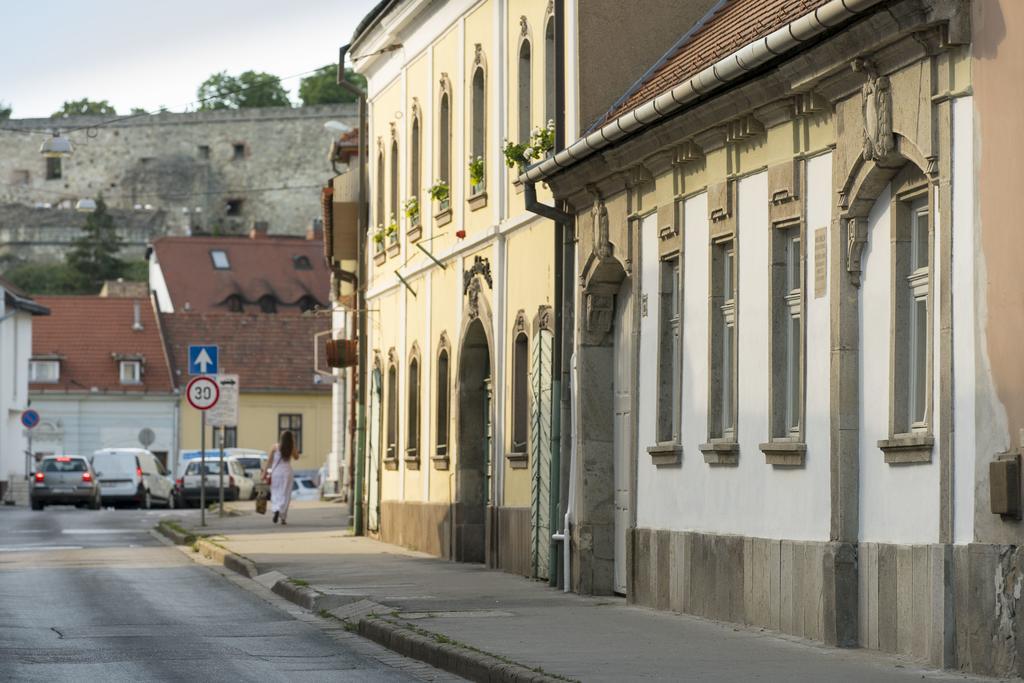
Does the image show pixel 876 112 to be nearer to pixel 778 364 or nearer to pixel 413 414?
pixel 778 364

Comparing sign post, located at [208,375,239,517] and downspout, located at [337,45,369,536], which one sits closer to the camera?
downspout, located at [337,45,369,536]

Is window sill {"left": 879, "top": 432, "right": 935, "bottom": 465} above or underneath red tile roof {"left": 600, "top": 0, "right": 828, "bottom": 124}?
underneath

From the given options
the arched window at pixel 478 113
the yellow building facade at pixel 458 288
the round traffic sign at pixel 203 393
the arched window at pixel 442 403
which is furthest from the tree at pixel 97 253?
the arched window at pixel 478 113

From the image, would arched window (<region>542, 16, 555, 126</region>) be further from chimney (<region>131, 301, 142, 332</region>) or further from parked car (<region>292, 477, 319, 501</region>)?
chimney (<region>131, 301, 142, 332</region>)

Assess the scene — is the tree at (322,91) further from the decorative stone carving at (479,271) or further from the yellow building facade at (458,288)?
the decorative stone carving at (479,271)

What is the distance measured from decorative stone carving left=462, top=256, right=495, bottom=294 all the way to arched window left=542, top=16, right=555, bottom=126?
2945 millimetres

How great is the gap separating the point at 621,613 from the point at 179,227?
433ft

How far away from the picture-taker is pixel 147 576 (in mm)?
24562

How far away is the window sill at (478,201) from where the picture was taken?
25391 mm

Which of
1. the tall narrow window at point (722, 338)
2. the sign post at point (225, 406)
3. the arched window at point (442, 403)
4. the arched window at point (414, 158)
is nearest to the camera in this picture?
the tall narrow window at point (722, 338)

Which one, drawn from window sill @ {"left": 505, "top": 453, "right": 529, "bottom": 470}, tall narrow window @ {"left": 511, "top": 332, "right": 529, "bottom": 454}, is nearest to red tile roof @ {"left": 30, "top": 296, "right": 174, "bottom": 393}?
tall narrow window @ {"left": 511, "top": 332, "right": 529, "bottom": 454}

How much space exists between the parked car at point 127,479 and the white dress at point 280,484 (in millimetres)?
20873

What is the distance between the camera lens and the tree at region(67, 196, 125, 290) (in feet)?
463

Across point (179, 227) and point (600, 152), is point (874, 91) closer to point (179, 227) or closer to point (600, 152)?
point (600, 152)
